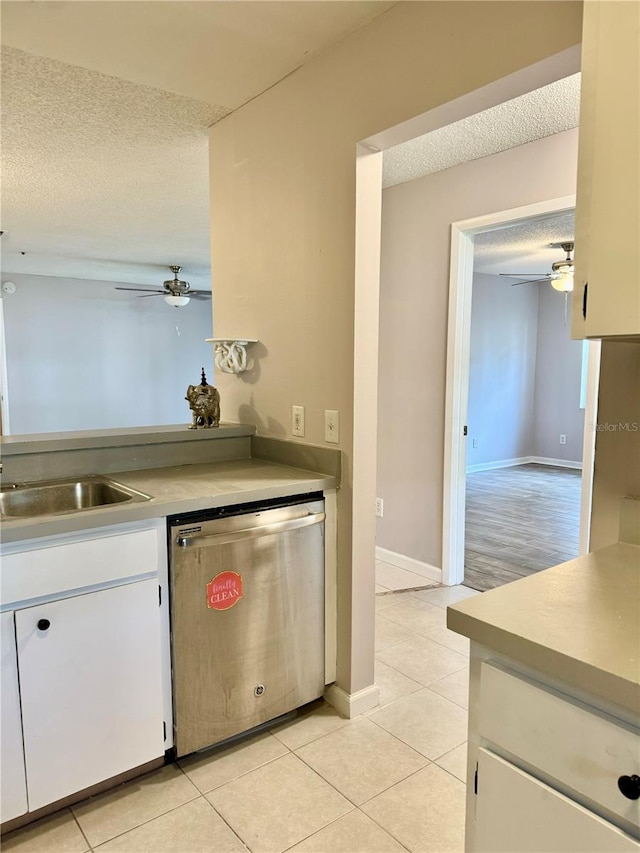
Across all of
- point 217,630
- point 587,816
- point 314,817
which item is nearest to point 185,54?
point 217,630

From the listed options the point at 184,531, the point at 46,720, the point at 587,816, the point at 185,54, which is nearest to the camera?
the point at 587,816

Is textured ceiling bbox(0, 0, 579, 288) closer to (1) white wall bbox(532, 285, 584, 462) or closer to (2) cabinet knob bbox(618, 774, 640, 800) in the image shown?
(2) cabinet knob bbox(618, 774, 640, 800)

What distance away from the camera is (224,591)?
1.79 meters

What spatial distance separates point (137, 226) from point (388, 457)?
276cm

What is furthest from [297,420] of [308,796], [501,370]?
[501,370]

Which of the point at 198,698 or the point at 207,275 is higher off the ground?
the point at 207,275

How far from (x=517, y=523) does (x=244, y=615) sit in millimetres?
3490

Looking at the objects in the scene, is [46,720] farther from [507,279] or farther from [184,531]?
[507,279]

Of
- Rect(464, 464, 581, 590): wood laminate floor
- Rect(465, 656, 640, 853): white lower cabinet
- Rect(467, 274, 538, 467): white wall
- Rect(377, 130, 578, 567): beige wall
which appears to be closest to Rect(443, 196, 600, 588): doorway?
Rect(377, 130, 578, 567): beige wall

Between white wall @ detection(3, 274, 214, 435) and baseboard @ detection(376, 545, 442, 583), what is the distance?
179 inches

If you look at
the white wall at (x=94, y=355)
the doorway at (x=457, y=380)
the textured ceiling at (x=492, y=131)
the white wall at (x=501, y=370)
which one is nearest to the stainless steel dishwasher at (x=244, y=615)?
the doorway at (x=457, y=380)

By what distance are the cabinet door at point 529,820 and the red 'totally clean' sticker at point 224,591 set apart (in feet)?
3.33

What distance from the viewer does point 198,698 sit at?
5.81ft

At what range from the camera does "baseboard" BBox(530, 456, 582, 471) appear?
7.27m
